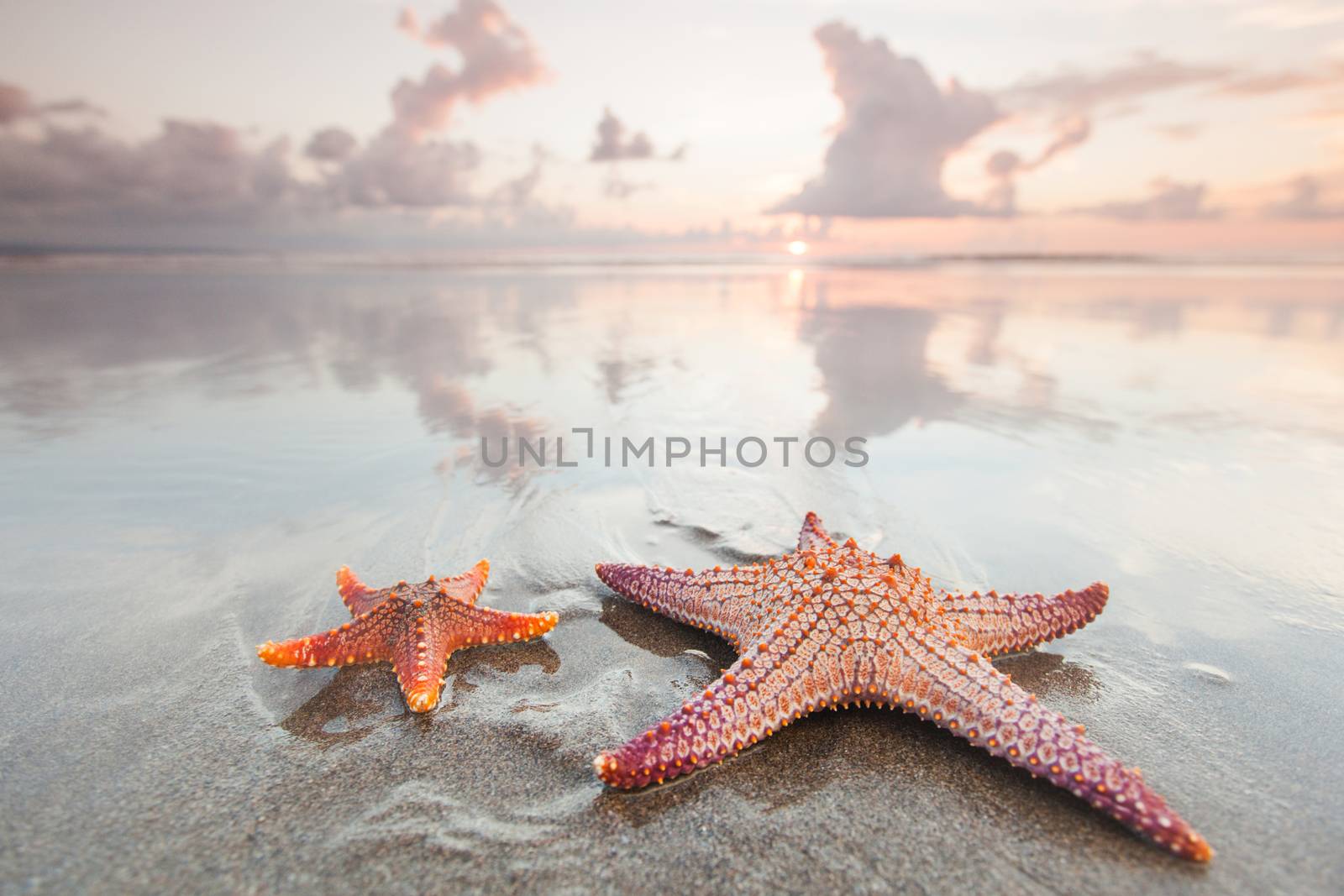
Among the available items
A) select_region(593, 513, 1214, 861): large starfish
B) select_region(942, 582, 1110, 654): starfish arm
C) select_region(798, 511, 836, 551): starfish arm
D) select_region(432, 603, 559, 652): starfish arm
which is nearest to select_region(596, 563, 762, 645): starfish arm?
select_region(593, 513, 1214, 861): large starfish

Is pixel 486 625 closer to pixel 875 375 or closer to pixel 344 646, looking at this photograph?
pixel 344 646

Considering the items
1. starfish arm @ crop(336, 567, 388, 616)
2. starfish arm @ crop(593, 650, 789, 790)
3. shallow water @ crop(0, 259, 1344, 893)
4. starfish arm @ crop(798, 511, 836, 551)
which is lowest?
shallow water @ crop(0, 259, 1344, 893)

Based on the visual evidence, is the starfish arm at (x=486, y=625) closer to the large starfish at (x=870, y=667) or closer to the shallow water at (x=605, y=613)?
the shallow water at (x=605, y=613)

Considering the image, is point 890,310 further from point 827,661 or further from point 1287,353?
point 827,661

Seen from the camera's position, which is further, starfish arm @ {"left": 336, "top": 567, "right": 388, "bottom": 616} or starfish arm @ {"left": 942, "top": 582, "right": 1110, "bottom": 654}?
starfish arm @ {"left": 336, "top": 567, "right": 388, "bottom": 616}

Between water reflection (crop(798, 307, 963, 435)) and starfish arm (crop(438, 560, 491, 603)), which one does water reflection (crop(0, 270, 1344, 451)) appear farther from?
starfish arm (crop(438, 560, 491, 603))

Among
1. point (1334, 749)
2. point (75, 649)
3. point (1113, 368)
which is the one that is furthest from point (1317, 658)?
point (1113, 368)

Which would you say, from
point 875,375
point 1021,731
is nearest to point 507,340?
point 875,375
